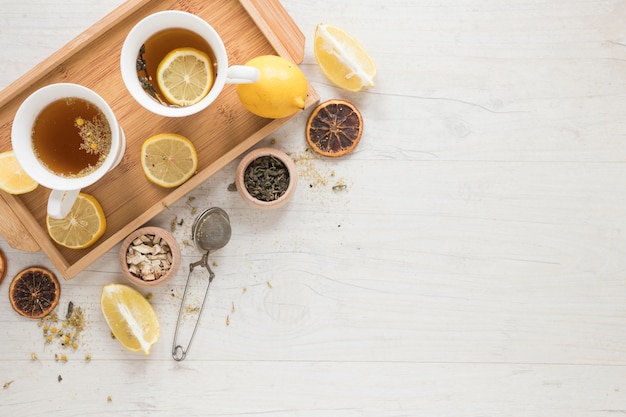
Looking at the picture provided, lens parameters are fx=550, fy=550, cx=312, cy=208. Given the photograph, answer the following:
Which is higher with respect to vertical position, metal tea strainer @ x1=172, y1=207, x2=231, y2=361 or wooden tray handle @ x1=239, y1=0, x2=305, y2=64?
wooden tray handle @ x1=239, y1=0, x2=305, y2=64

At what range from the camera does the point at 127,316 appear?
1.27 meters

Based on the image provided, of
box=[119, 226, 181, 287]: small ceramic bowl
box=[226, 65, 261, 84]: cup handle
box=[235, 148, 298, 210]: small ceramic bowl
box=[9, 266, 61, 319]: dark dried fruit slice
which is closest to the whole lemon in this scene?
box=[226, 65, 261, 84]: cup handle

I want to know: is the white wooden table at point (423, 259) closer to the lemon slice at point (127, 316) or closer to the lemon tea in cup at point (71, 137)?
the lemon slice at point (127, 316)

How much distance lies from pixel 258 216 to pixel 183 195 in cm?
20

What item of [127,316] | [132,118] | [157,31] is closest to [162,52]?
[157,31]

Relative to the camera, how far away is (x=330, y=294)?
1.37 meters

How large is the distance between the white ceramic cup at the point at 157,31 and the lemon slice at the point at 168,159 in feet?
0.47

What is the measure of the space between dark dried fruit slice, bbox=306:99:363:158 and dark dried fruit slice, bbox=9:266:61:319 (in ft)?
2.30

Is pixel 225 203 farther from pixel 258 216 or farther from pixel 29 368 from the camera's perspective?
pixel 29 368

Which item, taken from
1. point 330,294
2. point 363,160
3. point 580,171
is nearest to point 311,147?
point 363,160

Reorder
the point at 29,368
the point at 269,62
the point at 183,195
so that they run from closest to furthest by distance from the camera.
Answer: the point at 269,62 < the point at 183,195 < the point at 29,368

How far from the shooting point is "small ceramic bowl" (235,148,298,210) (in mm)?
1250

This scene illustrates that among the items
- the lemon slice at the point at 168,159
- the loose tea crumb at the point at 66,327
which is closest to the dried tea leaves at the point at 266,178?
the lemon slice at the point at 168,159

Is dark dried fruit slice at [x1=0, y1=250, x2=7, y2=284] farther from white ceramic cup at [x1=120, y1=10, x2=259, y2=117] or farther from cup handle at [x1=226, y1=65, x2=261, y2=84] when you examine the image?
cup handle at [x1=226, y1=65, x2=261, y2=84]
